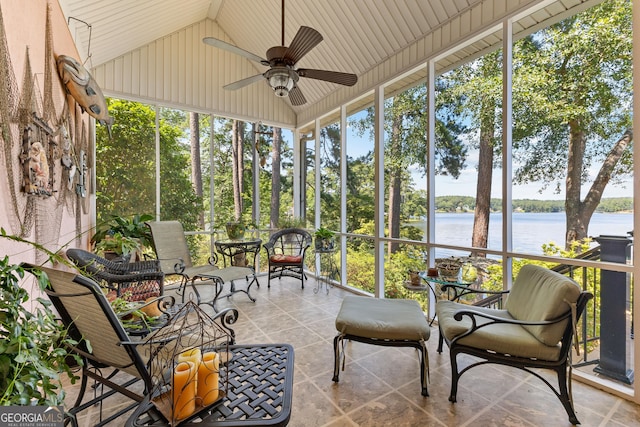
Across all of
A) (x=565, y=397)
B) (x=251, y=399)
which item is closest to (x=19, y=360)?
(x=251, y=399)

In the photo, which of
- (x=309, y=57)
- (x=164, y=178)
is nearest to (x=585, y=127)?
(x=309, y=57)

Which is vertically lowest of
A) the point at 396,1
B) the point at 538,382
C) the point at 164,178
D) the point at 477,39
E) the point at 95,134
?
the point at 538,382

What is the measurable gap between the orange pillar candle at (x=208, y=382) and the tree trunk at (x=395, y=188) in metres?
3.26

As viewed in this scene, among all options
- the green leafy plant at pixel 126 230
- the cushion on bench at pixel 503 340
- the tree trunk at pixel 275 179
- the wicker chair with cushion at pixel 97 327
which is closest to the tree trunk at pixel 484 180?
the cushion on bench at pixel 503 340

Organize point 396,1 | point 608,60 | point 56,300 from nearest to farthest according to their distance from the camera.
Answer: point 56,300, point 608,60, point 396,1

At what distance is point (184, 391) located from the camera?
1140mm

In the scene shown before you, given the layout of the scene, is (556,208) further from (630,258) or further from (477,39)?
(477,39)

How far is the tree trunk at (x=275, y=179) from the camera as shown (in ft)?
19.5

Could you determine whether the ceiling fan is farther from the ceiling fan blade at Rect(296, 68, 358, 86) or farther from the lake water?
the lake water

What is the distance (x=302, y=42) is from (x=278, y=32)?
2.62 metres

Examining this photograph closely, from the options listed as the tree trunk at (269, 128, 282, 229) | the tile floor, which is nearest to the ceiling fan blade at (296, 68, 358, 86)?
the tile floor

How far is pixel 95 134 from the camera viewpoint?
165 inches

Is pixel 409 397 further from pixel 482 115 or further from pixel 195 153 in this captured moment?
pixel 195 153

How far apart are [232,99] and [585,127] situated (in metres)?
4.89
